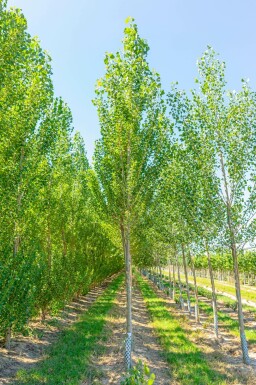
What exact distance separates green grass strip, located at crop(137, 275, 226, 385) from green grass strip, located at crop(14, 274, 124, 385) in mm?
2991

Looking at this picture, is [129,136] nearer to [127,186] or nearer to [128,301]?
[127,186]

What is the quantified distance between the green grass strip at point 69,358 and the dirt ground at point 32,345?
0.43 meters

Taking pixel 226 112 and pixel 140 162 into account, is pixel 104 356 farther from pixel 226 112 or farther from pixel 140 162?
pixel 226 112

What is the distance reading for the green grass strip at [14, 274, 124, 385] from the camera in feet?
30.6

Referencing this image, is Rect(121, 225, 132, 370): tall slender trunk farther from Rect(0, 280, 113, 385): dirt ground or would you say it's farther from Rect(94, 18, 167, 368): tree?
Rect(0, 280, 113, 385): dirt ground

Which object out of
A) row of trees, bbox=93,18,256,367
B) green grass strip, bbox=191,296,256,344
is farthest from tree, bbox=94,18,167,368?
green grass strip, bbox=191,296,256,344

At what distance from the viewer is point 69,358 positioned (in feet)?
36.9

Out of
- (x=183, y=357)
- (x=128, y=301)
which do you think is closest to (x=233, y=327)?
(x=183, y=357)

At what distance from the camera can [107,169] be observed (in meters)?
13.3

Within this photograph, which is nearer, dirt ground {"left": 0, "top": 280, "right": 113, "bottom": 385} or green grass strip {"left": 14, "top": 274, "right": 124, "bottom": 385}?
green grass strip {"left": 14, "top": 274, "right": 124, "bottom": 385}

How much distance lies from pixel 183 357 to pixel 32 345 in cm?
628

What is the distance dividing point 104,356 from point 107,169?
733 cm

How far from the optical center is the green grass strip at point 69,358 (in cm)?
931

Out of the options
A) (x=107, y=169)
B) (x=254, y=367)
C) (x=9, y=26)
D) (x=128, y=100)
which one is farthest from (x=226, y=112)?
(x=254, y=367)
